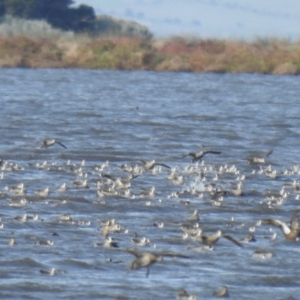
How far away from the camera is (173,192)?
17.4 meters

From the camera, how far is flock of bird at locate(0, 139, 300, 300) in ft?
43.8

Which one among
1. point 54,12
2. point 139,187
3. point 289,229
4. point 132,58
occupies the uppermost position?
point 289,229

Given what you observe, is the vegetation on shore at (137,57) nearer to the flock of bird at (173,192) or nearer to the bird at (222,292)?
the flock of bird at (173,192)

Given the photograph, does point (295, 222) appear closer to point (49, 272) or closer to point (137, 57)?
point (49, 272)

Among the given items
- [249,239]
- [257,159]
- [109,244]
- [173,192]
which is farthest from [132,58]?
[109,244]

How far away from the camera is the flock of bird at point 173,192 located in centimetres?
1334

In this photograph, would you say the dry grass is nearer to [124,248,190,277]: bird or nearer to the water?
the water

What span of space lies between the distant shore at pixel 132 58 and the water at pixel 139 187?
10.9m

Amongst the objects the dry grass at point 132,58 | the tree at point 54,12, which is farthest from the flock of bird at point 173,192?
the tree at point 54,12

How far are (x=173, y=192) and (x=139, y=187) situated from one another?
0.64 metres

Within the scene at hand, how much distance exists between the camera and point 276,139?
26047 millimetres

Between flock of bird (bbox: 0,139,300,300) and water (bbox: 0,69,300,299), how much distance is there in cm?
7

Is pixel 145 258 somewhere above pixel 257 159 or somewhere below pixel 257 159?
above

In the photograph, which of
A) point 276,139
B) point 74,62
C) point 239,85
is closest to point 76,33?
point 74,62
